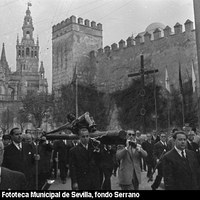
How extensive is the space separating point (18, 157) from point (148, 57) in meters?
24.4

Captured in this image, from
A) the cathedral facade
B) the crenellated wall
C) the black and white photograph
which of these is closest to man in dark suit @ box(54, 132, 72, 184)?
the black and white photograph

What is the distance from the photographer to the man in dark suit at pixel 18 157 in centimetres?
487

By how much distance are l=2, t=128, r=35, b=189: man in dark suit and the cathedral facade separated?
5252 centimetres

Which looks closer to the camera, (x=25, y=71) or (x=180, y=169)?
(x=180, y=169)

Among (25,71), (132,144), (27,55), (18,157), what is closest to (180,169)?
(132,144)

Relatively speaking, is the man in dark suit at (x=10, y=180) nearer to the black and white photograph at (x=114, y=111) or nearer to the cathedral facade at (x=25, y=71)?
the black and white photograph at (x=114, y=111)

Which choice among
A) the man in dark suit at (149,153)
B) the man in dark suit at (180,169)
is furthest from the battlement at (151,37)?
the man in dark suit at (180,169)

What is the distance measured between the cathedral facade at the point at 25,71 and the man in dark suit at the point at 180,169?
5470 cm

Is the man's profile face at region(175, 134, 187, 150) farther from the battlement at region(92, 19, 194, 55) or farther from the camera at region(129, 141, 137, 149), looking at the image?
the battlement at region(92, 19, 194, 55)

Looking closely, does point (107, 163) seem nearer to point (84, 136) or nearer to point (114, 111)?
point (84, 136)

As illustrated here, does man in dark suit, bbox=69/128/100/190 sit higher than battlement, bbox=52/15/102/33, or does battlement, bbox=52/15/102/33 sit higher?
battlement, bbox=52/15/102/33

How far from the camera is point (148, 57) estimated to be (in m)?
28.3

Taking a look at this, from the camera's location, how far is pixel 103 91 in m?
31.0

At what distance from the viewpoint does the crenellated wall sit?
2557 cm
